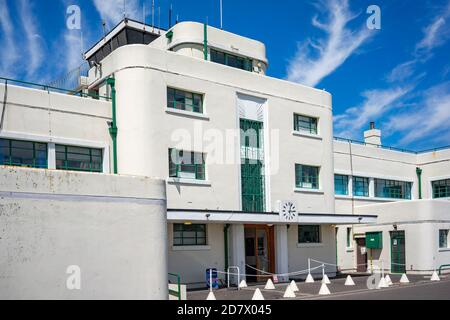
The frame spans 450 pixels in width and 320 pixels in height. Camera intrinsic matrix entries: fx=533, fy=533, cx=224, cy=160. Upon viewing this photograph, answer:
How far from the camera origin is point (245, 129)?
2364 cm

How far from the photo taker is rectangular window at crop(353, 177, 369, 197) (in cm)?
3200

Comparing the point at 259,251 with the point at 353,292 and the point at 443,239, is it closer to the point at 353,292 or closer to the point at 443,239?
the point at 353,292

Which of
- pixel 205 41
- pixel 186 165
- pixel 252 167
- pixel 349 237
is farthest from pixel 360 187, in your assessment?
pixel 186 165

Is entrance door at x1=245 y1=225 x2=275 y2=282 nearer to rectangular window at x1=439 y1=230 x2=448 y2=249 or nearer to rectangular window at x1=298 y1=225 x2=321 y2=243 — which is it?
rectangular window at x1=298 y1=225 x2=321 y2=243

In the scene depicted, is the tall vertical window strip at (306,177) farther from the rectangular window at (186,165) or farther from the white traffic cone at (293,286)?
the white traffic cone at (293,286)

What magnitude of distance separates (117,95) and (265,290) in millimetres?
9443

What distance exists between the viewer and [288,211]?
75.5 ft

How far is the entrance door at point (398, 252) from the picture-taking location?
29.1 metres

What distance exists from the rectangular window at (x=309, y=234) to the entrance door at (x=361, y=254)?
5848 millimetres

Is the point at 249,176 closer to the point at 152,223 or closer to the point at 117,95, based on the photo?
the point at 117,95

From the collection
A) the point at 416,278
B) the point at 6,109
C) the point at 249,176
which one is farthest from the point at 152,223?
the point at 416,278

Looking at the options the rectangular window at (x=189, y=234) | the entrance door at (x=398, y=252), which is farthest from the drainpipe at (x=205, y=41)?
the entrance door at (x=398, y=252)

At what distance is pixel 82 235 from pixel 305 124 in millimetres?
16776

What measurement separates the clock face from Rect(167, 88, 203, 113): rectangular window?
215 inches
